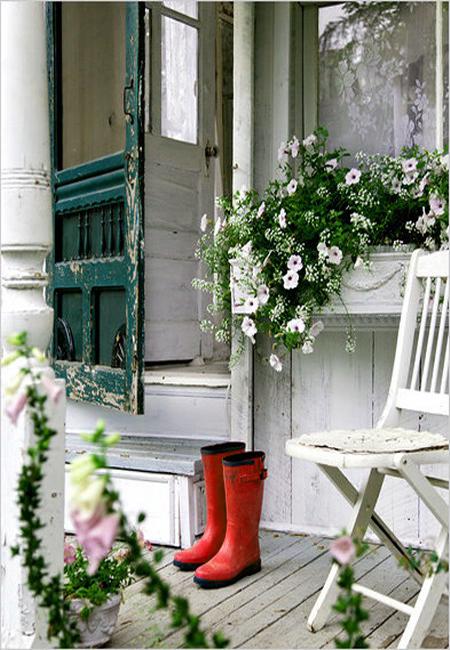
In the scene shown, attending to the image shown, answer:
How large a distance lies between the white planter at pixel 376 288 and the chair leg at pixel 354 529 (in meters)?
0.64

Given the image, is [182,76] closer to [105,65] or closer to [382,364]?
[105,65]

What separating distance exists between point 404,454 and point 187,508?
1221mm

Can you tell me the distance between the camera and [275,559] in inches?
121

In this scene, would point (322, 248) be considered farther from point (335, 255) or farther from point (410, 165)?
point (410, 165)

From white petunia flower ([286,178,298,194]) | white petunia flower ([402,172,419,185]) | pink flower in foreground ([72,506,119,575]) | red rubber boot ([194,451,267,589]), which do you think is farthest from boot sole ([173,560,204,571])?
pink flower in foreground ([72,506,119,575])

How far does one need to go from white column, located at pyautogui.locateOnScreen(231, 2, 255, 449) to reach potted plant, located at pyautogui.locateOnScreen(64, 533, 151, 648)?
1.12 meters

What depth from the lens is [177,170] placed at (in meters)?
4.48

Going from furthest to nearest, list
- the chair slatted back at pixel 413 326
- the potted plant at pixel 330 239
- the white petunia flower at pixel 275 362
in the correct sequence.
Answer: the white petunia flower at pixel 275 362 < the potted plant at pixel 330 239 < the chair slatted back at pixel 413 326

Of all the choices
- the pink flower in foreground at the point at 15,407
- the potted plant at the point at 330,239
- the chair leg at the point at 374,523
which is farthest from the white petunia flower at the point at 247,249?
the pink flower in foreground at the point at 15,407

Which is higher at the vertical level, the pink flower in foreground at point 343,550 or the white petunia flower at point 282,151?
the white petunia flower at point 282,151

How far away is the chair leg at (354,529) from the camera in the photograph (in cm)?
238

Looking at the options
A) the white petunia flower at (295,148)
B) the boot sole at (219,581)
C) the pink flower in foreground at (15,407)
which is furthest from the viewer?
the white petunia flower at (295,148)

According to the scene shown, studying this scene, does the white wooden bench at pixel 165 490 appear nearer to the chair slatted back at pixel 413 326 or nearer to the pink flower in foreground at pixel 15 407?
the chair slatted back at pixel 413 326

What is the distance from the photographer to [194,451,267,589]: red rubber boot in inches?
110
